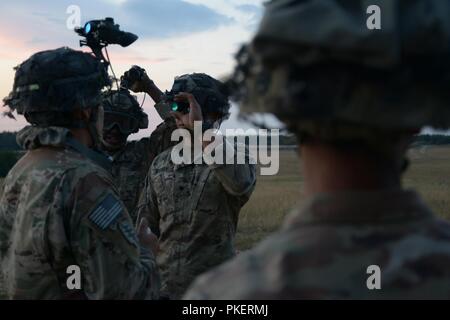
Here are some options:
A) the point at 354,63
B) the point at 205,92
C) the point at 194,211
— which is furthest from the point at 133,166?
the point at 354,63

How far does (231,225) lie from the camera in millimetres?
4605

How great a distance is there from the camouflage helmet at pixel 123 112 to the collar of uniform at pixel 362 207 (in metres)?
4.88

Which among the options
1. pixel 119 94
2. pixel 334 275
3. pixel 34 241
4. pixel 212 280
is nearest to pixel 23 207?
pixel 34 241

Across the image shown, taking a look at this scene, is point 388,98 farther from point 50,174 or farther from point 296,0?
point 50,174

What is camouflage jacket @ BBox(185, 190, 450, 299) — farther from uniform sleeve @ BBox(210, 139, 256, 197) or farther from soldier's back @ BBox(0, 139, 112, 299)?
uniform sleeve @ BBox(210, 139, 256, 197)

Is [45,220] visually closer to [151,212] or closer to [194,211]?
[194,211]

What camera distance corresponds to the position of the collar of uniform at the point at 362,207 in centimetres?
140

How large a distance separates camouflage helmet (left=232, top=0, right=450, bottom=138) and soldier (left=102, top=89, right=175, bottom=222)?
4866mm

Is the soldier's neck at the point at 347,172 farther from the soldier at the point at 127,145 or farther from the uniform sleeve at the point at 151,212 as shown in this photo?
the soldier at the point at 127,145

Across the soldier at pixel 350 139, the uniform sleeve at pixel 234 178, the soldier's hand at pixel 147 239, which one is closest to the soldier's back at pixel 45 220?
the soldier's hand at pixel 147 239

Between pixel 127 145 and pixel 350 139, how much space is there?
17.6 ft

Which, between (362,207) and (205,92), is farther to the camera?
(205,92)

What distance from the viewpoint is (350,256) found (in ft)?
4.54

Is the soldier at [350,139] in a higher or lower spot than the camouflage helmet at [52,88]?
lower
